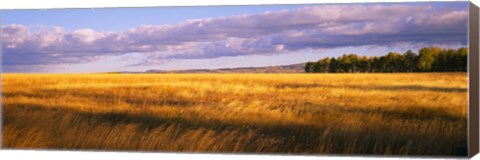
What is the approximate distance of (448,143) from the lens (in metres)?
10.8

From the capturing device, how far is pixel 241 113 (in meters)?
11.7

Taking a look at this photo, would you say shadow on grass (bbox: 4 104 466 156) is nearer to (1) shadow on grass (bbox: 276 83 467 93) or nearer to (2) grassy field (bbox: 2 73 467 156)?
(2) grassy field (bbox: 2 73 467 156)

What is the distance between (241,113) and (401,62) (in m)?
2.09

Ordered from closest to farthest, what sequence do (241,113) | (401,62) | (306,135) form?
(401,62) < (306,135) < (241,113)

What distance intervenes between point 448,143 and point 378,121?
0.87 meters

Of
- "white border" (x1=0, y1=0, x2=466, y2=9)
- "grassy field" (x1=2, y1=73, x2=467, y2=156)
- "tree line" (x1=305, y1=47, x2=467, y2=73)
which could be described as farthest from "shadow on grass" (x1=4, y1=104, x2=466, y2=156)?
"white border" (x1=0, y1=0, x2=466, y2=9)

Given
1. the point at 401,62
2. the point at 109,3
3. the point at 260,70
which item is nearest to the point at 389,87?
the point at 401,62

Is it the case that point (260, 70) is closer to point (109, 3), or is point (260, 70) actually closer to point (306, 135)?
point (306, 135)

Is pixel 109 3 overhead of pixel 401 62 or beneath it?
overhead

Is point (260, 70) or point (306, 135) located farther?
point (260, 70)

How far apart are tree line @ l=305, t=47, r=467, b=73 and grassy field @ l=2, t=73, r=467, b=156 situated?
3.8 inches

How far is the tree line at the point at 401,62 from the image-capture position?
10.9 m

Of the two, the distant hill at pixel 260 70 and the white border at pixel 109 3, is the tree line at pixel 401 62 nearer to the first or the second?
the distant hill at pixel 260 70

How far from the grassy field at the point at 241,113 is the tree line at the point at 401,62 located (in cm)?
10
